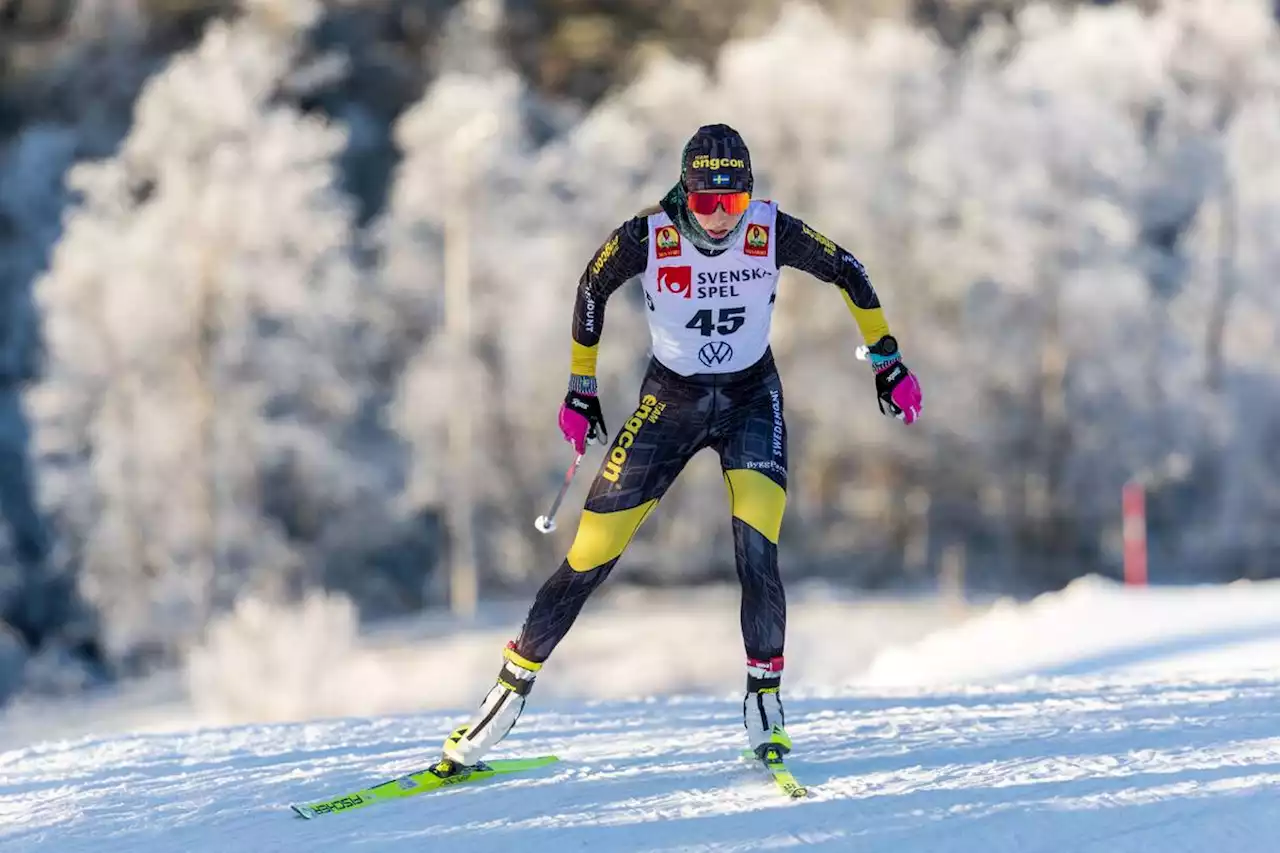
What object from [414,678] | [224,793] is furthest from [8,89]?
[224,793]

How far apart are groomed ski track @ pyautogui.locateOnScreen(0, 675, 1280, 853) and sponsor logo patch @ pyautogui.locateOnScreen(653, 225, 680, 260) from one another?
1805 mm

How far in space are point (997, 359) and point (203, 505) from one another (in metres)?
14.4

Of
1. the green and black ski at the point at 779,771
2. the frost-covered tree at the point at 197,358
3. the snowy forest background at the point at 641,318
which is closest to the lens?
the green and black ski at the point at 779,771

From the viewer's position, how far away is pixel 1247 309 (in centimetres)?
2522

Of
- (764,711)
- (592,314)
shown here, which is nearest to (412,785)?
(764,711)

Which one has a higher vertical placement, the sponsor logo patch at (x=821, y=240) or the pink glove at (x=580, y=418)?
the sponsor logo patch at (x=821, y=240)

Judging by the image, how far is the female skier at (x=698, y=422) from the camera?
182 inches

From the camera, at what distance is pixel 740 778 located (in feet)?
15.4

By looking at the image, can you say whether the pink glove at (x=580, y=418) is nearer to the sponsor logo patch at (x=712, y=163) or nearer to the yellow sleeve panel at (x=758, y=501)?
the yellow sleeve panel at (x=758, y=501)

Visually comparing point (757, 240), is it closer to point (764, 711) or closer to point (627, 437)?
point (627, 437)

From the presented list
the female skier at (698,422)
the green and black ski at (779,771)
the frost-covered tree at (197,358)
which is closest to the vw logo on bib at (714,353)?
the female skier at (698,422)

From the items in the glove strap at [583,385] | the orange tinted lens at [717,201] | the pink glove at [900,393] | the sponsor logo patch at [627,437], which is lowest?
the sponsor logo patch at [627,437]

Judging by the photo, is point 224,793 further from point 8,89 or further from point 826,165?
point 8,89

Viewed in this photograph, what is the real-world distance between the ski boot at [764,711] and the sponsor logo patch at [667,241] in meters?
1.44
